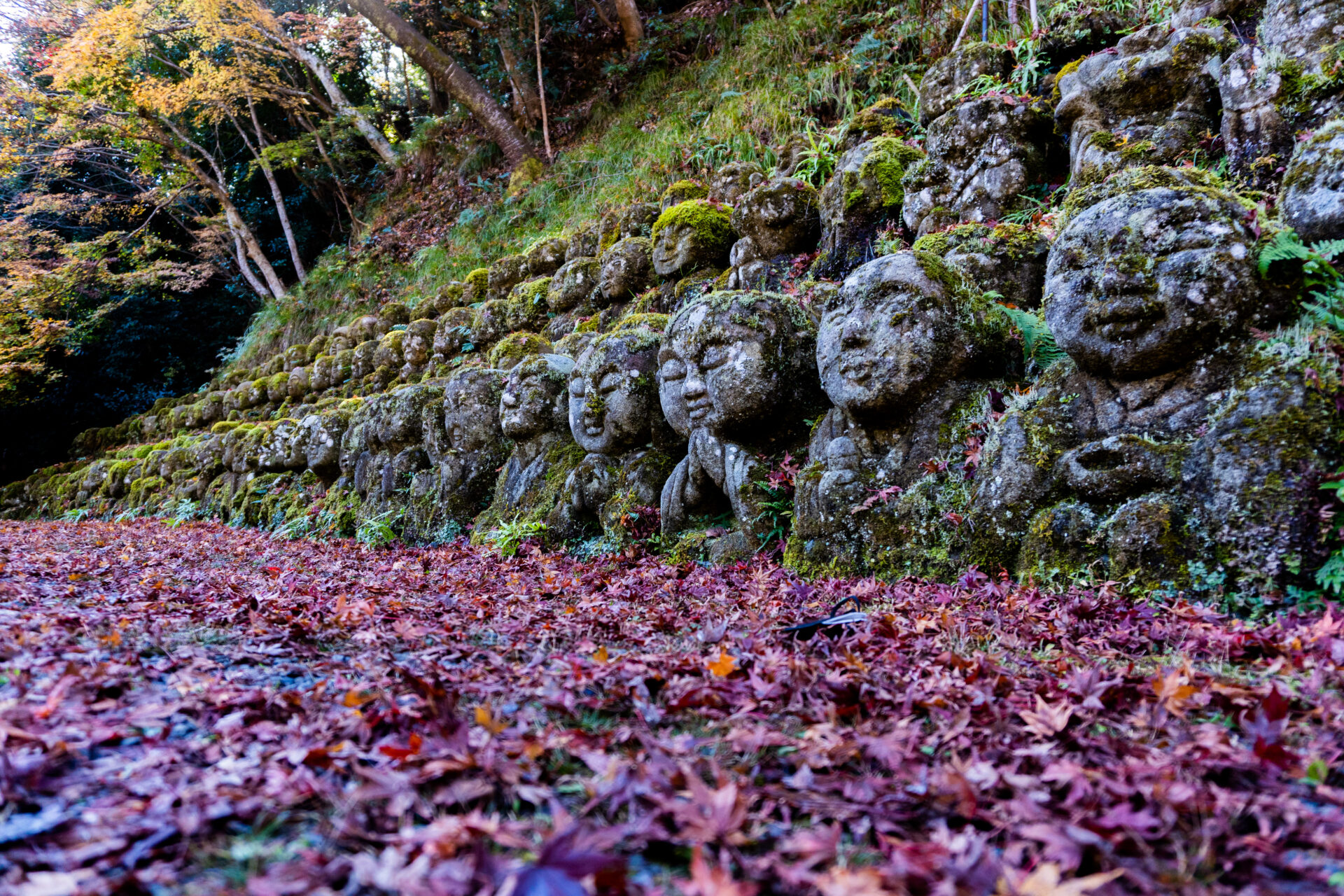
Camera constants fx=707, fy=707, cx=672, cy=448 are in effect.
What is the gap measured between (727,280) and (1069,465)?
3.96m

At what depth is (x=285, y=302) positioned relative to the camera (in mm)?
17906

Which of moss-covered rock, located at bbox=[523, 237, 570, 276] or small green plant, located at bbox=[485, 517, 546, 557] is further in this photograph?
moss-covered rock, located at bbox=[523, 237, 570, 276]

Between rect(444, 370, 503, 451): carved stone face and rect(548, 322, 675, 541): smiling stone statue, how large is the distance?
1.46 meters

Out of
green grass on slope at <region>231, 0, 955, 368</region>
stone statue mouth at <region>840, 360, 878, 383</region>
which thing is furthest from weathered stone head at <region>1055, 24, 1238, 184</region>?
green grass on slope at <region>231, 0, 955, 368</region>

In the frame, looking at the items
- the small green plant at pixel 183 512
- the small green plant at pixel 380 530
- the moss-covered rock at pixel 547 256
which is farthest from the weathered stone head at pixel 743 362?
the small green plant at pixel 183 512

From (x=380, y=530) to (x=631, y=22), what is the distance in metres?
11.6

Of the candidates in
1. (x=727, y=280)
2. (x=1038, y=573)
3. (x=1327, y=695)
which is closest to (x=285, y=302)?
(x=727, y=280)

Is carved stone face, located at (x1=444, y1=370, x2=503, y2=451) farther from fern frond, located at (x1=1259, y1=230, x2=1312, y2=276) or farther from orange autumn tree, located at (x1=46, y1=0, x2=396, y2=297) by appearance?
orange autumn tree, located at (x1=46, y1=0, x2=396, y2=297)

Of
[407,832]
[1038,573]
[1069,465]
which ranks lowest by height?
[1038,573]

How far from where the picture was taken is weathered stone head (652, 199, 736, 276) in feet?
23.2

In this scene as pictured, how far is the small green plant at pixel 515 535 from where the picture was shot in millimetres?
5848

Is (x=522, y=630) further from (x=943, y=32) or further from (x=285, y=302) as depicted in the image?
(x=285, y=302)

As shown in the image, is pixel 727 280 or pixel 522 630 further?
pixel 727 280

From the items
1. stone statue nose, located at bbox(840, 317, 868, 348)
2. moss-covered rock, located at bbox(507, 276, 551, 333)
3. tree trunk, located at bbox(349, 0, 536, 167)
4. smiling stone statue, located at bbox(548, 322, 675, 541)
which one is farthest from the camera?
tree trunk, located at bbox(349, 0, 536, 167)
